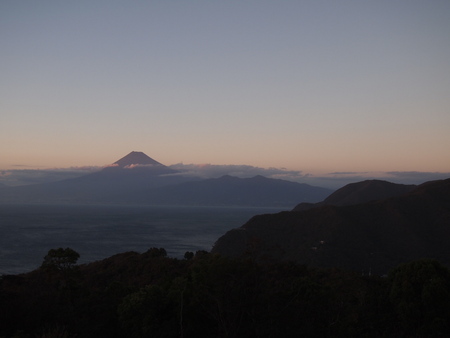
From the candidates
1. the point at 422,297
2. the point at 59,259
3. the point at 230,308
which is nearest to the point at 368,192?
the point at 422,297

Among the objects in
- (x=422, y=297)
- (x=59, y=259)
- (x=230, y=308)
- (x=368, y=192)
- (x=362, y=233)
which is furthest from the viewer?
(x=368, y=192)

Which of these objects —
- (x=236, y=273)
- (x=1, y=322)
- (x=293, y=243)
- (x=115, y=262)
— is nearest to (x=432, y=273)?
(x=236, y=273)

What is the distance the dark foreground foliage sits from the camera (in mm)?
11516

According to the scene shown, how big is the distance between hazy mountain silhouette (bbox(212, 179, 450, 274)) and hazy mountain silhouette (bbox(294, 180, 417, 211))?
24.2m

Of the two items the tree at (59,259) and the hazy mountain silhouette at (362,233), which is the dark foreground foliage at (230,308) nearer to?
the tree at (59,259)

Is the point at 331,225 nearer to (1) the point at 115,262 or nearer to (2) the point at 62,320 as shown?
(1) the point at 115,262

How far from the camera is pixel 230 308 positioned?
11484mm

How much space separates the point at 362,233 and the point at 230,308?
46069mm

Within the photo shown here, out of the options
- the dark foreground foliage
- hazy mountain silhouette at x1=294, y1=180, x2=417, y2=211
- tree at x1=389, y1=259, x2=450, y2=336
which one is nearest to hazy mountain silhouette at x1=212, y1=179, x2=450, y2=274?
tree at x1=389, y1=259, x2=450, y2=336

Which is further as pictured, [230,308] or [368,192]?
[368,192]

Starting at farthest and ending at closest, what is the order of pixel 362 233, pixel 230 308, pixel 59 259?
pixel 362 233 → pixel 59 259 → pixel 230 308

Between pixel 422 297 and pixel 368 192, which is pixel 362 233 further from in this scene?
pixel 368 192

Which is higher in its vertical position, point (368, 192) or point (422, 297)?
point (368, 192)

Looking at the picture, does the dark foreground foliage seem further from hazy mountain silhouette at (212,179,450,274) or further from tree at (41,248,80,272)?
hazy mountain silhouette at (212,179,450,274)
